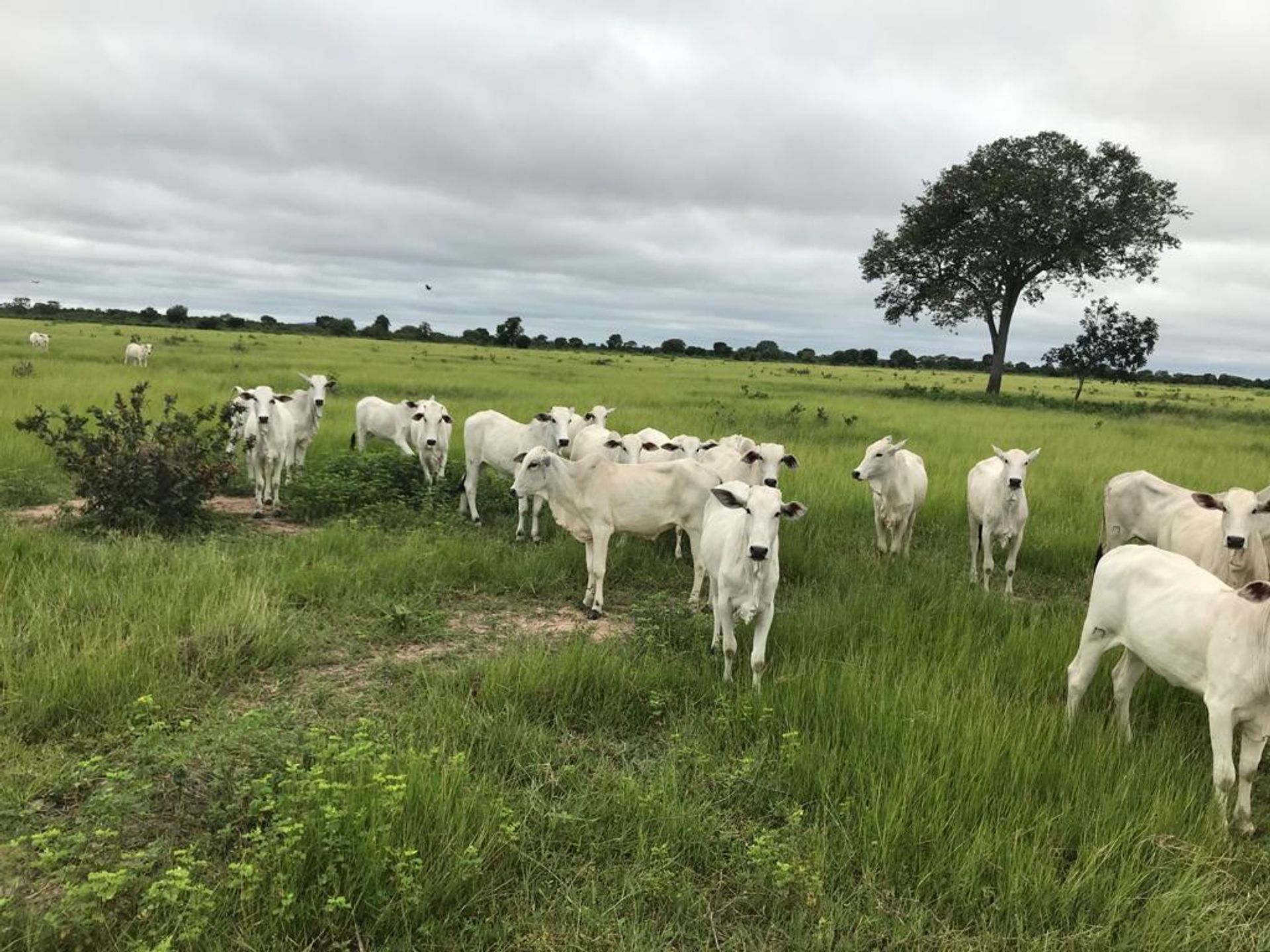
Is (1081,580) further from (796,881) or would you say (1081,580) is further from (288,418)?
(288,418)

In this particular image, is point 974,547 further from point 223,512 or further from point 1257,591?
point 223,512

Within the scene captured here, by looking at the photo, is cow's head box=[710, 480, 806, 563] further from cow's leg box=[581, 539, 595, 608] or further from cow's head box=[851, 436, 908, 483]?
cow's head box=[851, 436, 908, 483]

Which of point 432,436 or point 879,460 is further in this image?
point 432,436

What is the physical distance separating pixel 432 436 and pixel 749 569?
721 centimetres

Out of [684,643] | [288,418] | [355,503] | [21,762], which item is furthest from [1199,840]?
[288,418]

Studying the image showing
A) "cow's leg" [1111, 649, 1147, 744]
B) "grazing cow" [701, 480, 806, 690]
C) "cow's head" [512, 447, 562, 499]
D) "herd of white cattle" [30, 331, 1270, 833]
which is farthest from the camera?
"cow's head" [512, 447, 562, 499]

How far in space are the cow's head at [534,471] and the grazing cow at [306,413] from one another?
542 cm

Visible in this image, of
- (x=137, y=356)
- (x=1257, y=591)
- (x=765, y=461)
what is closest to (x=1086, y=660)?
(x=1257, y=591)

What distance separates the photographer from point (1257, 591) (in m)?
4.22

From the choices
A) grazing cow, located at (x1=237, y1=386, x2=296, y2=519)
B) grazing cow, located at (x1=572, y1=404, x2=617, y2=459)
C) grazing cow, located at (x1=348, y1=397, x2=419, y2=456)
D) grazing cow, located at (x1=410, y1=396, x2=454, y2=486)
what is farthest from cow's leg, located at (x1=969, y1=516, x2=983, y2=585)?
grazing cow, located at (x1=348, y1=397, x2=419, y2=456)

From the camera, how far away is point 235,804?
3504 millimetres

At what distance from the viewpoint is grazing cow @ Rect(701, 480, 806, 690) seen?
5.60m

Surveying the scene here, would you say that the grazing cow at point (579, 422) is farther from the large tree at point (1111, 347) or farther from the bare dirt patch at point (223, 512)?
the large tree at point (1111, 347)

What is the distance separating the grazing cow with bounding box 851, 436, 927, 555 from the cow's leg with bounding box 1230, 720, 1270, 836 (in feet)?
17.3
